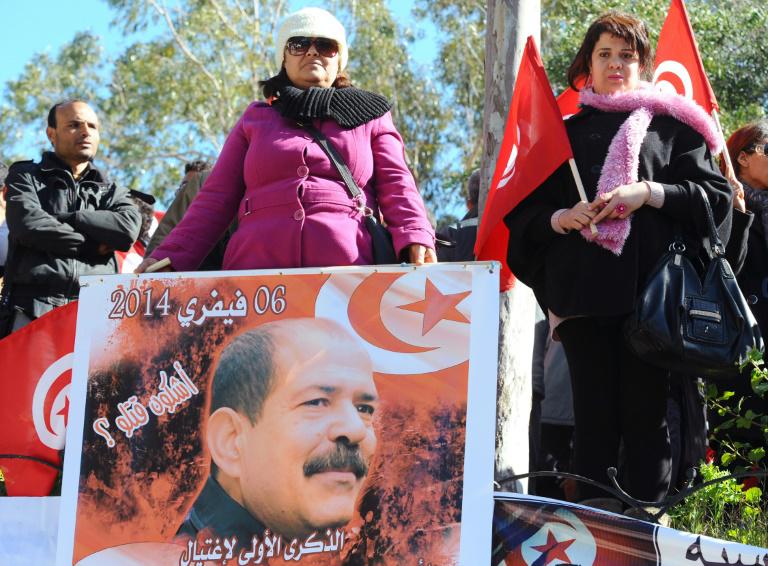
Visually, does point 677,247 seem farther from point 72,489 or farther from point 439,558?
point 72,489

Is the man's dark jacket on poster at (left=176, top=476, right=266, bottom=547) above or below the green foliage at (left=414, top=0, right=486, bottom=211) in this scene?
below

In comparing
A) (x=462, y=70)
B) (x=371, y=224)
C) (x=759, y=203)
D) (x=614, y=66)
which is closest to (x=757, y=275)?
(x=759, y=203)

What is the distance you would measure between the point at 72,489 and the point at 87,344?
486mm

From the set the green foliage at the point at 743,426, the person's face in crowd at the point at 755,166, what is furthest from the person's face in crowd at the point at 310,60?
the person's face in crowd at the point at 755,166

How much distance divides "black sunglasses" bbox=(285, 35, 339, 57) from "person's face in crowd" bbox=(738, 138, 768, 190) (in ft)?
6.47

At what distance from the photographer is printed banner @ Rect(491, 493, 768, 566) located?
11.0 feet

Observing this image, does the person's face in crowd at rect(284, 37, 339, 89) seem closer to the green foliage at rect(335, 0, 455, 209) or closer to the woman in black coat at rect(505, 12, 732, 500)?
the woman in black coat at rect(505, 12, 732, 500)

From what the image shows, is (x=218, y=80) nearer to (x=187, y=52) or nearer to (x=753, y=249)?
(x=187, y=52)

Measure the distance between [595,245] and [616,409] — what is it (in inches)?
21.7

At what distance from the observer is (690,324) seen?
3.77 meters

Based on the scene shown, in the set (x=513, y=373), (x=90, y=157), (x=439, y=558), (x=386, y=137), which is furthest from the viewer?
(x=90, y=157)

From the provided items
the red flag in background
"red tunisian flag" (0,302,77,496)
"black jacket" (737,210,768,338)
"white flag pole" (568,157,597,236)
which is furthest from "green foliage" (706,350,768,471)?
"red tunisian flag" (0,302,77,496)

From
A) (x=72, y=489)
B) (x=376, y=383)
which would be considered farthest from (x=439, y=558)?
(x=72, y=489)

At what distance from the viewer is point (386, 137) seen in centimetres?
434
